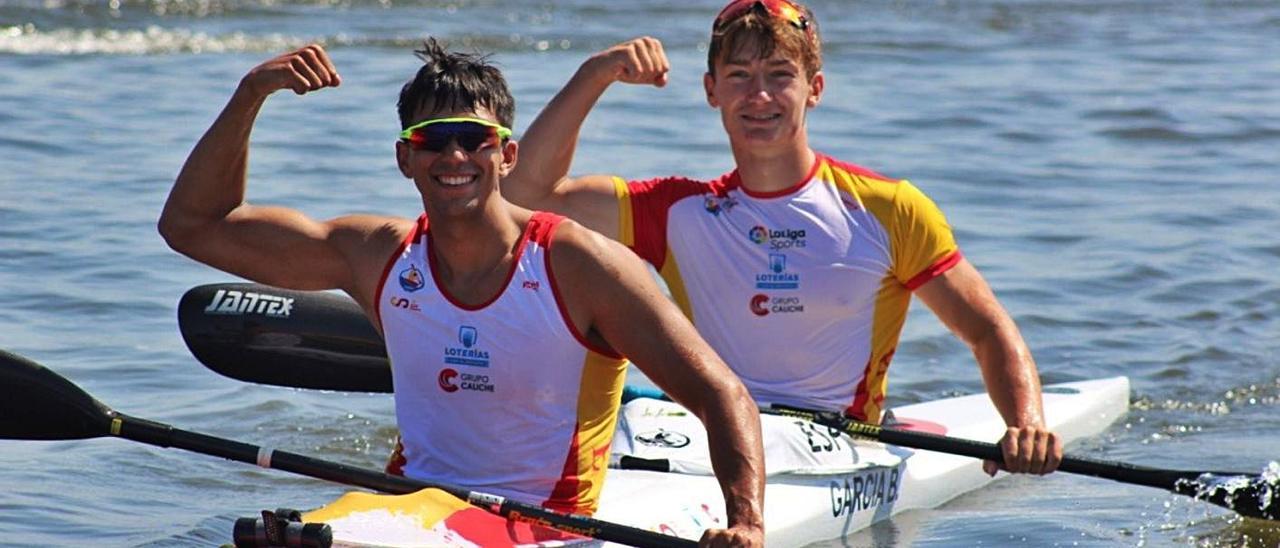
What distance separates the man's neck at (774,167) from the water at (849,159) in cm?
123

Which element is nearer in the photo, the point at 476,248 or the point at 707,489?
the point at 476,248

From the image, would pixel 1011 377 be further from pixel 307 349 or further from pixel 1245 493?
pixel 307 349

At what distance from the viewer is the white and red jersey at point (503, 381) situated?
448 centimetres

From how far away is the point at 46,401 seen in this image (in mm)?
5164

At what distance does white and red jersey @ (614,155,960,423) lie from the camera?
604 centimetres

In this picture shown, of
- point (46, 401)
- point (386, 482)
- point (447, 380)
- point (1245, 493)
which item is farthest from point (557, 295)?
point (1245, 493)

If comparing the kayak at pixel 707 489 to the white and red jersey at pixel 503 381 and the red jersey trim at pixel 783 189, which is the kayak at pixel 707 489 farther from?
the red jersey trim at pixel 783 189

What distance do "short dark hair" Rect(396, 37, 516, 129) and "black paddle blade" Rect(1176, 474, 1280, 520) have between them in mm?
2753

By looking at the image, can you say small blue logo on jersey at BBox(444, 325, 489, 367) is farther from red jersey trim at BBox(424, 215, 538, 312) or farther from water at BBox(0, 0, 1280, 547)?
water at BBox(0, 0, 1280, 547)

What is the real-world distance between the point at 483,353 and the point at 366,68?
12.2 meters

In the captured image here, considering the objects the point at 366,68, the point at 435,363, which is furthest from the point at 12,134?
the point at 435,363

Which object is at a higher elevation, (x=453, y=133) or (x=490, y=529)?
(x=453, y=133)

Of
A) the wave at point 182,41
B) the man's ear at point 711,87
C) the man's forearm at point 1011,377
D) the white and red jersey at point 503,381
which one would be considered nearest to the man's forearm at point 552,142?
the man's ear at point 711,87

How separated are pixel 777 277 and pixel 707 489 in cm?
75
